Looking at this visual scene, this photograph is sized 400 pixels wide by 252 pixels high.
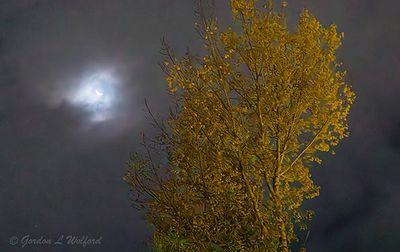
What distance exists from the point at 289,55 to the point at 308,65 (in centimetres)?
84

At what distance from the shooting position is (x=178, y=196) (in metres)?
14.8

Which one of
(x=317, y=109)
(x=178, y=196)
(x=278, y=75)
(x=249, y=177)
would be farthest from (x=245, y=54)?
(x=178, y=196)

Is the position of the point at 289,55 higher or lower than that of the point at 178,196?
higher

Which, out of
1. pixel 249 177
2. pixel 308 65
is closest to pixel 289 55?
pixel 308 65

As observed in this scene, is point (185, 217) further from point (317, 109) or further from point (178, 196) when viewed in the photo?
point (317, 109)

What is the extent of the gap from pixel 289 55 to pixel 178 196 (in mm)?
7014

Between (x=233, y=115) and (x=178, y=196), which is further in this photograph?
(x=233, y=115)

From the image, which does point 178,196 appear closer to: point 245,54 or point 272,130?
point 272,130

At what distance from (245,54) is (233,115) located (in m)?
2.48

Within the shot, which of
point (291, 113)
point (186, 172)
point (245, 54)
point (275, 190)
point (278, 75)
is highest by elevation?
point (245, 54)

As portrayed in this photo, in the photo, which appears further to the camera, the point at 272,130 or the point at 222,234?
the point at 272,130

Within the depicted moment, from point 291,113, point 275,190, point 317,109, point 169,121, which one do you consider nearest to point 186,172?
point 169,121

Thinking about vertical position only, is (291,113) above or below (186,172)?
above

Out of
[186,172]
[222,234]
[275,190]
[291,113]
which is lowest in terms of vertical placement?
[222,234]
